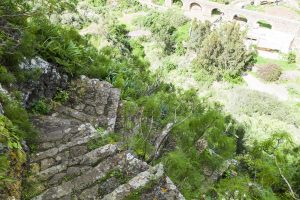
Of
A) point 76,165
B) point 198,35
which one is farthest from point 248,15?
point 76,165

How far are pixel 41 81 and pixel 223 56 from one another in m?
14.6

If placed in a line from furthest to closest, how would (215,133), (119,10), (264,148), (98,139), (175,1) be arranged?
(175,1) < (119,10) < (215,133) < (264,148) < (98,139)

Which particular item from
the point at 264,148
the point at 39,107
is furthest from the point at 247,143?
the point at 39,107

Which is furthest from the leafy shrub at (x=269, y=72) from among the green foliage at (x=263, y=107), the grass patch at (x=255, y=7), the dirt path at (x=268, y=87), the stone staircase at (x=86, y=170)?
the stone staircase at (x=86, y=170)

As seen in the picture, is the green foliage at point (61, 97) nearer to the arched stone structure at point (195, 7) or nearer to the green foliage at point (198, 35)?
the green foliage at point (198, 35)

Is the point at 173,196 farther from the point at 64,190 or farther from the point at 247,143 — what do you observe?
the point at 247,143

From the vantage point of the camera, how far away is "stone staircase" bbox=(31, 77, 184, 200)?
3846 millimetres

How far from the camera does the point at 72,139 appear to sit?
4.78 m

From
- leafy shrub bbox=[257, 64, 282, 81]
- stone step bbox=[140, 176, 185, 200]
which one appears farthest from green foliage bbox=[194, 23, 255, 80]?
stone step bbox=[140, 176, 185, 200]

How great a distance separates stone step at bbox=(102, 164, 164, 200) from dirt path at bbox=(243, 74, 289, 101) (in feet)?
52.1

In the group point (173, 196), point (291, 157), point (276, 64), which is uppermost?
point (173, 196)

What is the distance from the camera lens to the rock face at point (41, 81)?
608 centimetres

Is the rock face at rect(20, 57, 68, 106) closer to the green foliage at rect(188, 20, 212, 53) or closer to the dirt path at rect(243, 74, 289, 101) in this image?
the dirt path at rect(243, 74, 289, 101)

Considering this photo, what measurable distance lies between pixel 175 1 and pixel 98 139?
84.8 feet
